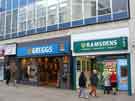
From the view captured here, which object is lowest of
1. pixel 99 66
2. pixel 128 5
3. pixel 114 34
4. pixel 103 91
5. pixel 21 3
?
pixel 103 91

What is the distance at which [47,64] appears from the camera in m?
29.8

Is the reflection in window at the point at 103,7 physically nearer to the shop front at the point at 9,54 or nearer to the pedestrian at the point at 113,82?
the pedestrian at the point at 113,82

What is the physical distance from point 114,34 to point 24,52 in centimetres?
1163

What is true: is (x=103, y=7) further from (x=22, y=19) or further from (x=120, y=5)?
(x=22, y=19)

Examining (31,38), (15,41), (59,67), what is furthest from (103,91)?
(15,41)

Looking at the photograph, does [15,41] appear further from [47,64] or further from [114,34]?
[114,34]

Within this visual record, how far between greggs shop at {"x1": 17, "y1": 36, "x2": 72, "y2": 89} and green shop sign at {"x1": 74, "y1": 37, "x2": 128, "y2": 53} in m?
1.40

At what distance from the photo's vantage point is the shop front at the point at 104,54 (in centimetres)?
2205

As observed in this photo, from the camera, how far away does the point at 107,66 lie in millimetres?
23453

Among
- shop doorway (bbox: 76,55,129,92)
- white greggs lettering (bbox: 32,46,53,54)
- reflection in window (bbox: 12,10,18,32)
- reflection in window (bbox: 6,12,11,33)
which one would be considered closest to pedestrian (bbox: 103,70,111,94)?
shop doorway (bbox: 76,55,129,92)

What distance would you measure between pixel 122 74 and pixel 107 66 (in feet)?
4.74

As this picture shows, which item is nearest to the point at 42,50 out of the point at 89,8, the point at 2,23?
the point at 89,8

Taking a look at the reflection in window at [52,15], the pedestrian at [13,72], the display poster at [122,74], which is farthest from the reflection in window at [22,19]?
the display poster at [122,74]

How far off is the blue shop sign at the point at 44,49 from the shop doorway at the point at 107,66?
162 centimetres
